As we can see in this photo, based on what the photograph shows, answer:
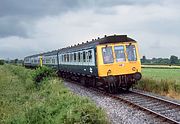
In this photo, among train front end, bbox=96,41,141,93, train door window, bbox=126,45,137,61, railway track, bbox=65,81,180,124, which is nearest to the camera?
railway track, bbox=65,81,180,124

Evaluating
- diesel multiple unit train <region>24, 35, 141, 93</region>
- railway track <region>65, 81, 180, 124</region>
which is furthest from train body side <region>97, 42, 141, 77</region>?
railway track <region>65, 81, 180, 124</region>

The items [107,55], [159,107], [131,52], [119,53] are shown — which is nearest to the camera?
[159,107]

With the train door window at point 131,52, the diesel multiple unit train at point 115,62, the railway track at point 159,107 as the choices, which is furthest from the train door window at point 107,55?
the railway track at point 159,107

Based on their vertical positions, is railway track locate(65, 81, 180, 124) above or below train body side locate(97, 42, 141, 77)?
below

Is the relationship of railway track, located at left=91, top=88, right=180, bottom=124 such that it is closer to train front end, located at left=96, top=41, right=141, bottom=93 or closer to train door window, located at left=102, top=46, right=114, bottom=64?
train front end, located at left=96, top=41, right=141, bottom=93

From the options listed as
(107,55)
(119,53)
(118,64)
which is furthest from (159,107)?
(119,53)

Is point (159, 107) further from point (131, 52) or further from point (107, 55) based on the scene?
point (131, 52)

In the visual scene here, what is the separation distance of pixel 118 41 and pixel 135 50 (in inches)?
44.9

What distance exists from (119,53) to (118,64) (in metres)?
0.64

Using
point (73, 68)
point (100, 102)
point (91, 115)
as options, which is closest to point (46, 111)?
point (91, 115)

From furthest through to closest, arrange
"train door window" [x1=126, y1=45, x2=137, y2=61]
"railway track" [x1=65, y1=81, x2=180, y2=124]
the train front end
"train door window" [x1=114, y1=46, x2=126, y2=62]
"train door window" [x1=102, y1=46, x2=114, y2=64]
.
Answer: "train door window" [x1=126, y1=45, x2=137, y2=61] → "train door window" [x1=114, y1=46, x2=126, y2=62] → "train door window" [x1=102, y1=46, x2=114, y2=64] → the train front end → "railway track" [x1=65, y1=81, x2=180, y2=124]

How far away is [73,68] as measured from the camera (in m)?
26.1

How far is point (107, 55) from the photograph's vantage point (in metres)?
18.7

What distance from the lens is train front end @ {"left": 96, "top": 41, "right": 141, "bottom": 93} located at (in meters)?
18.5
